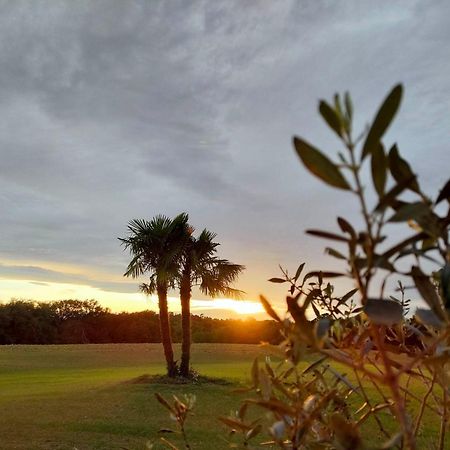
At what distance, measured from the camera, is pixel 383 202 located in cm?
52

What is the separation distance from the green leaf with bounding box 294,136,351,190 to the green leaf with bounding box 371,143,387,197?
0.05 metres

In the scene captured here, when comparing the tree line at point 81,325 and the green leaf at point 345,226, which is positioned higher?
the tree line at point 81,325

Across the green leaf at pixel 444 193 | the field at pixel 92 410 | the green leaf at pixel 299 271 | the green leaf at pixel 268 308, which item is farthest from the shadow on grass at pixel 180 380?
the green leaf at pixel 444 193

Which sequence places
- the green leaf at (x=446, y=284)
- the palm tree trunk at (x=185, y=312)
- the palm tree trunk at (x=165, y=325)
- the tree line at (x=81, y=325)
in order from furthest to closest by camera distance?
1. the tree line at (x=81, y=325)
2. the palm tree trunk at (x=185, y=312)
3. the palm tree trunk at (x=165, y=325)
4. the green leaf at (x=446, y=284)

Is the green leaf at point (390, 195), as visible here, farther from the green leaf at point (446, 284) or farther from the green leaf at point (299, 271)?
the green leaf at point (299, 271)

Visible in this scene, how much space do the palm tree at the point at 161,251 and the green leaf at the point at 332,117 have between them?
621 inches

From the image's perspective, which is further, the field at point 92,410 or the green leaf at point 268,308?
the field at point 92,410

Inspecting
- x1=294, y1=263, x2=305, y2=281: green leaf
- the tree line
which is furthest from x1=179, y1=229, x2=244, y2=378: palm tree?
the tree line

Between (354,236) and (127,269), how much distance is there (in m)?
16.4

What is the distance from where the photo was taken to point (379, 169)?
22.1 inches

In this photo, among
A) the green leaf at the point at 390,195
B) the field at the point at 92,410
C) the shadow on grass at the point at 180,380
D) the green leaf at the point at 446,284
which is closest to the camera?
the green leaf at the point at 390,195

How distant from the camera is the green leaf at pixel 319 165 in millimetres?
536

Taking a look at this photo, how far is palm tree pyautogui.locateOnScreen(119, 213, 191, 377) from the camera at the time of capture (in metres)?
16.4

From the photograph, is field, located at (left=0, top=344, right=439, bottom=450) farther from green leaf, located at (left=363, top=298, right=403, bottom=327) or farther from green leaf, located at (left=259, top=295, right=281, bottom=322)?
green leaf, located at (left=363, top=298, right=403, bottom=327)
